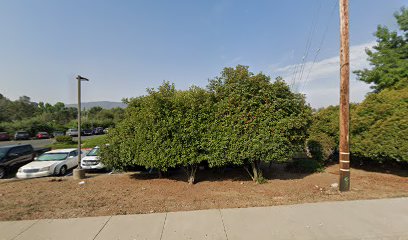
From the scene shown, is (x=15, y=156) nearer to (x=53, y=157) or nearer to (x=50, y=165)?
(x=53, y=157)

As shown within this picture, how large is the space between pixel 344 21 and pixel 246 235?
6.47 m

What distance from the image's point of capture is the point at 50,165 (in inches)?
405

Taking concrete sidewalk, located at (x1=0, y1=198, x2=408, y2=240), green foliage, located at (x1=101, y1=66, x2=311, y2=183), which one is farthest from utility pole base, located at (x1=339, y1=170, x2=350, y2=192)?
green foliage, located at (x1=101, y1=66, x2=311, y2=183)

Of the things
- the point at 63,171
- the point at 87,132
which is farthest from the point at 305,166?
the point at 87,132

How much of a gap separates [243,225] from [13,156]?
13.4 metres

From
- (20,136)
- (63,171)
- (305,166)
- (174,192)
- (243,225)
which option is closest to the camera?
(243,225)

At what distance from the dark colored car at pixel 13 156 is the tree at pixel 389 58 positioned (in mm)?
24443

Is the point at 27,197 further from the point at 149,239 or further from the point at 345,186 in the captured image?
the point at 345,186

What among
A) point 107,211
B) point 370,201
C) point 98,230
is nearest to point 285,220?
point 370,201

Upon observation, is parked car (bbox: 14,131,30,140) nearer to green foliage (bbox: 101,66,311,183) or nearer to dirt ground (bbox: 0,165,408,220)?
dirt ground (bbox: 0,165,408,220)

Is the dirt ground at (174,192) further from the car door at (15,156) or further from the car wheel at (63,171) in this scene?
the car door at (15,156)

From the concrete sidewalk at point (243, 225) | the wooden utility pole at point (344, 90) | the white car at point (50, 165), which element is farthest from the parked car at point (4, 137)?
the wooden utility pole at point (344, 90)

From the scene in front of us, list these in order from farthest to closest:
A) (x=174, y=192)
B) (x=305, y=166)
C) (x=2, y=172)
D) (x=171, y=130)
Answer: (x=2, y=172) < (x=305, y=166) < (x=171, y=130) < (x=174, y=192)

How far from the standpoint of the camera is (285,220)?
173 inches
